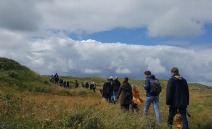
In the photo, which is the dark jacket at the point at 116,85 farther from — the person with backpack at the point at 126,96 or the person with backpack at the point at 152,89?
the person with backpack at the point at 152,89

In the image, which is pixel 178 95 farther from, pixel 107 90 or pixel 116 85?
pixel 107 90

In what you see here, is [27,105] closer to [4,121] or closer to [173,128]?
[4,121]

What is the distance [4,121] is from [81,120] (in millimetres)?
2081

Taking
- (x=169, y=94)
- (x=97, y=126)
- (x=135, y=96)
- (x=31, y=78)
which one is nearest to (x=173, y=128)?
(x=169, y=94)

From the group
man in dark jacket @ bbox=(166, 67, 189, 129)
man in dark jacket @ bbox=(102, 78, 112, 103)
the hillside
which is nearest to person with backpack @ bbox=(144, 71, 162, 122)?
man in dark jacket @ bbox=(166, 67, 189, 129)

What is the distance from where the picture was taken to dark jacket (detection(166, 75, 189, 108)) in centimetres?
1323

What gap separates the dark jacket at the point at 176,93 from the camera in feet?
43.4

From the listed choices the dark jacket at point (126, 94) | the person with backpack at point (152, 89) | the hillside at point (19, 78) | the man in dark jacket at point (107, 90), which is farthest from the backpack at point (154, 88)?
the hillside at point (19, 78)

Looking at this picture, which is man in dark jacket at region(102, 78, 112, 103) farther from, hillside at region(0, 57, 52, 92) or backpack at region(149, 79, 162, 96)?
backpack at region(149, 79, 162, 96)

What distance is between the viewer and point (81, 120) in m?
11.8

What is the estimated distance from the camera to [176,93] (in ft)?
43.5

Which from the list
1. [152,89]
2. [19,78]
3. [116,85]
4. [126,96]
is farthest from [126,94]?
[19,78]

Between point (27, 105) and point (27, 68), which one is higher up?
point (27, 68)

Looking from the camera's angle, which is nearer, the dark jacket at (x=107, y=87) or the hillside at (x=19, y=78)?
the dark jacket at (x=107, y=87)
